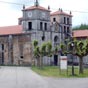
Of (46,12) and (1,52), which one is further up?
(46,12)

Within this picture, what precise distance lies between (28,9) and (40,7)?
248 centimetres

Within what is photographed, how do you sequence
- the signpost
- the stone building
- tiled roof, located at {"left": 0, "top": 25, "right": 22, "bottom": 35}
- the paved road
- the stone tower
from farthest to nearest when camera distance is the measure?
1. tiled roof, located at {"left": 0, "top": 25, "right": 22, "bottom": 35}
2. the stone building
3. the stone tower
4. the signpost
5. the paved road

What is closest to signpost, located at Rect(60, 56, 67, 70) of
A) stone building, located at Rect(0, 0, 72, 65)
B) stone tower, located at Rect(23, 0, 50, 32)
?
stone building, located at Rect(0, 0, 72, 65)

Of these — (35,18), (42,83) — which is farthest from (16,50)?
(42,83)

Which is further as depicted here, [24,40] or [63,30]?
[63,30]

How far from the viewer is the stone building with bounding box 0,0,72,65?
6644 cm

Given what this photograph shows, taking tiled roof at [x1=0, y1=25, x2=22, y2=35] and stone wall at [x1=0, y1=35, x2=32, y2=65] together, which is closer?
stone wall at [x1=0, y1=35, x2=32, y2=65]

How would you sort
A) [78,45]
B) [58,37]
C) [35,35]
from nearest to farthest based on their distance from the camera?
1. [78,45]
2. [35,35]
3. [58,37]

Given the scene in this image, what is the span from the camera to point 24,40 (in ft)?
221

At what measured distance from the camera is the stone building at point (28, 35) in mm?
66438

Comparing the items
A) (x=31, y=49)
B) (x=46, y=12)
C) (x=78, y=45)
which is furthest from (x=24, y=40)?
(x=78, y=45)

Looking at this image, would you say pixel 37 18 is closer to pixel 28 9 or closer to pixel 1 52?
pixel 28 9

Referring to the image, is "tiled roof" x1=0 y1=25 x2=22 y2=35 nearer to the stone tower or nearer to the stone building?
Answer: the stone building

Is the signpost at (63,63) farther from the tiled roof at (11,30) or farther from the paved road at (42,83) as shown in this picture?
the tiled roof at (11,30)
